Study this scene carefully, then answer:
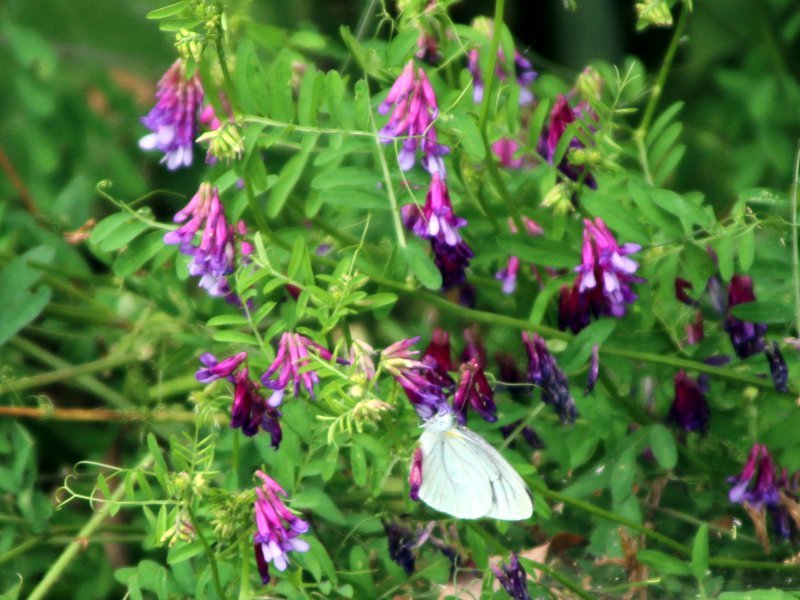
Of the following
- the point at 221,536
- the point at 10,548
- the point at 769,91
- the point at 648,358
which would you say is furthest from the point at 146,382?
the point at 769,91

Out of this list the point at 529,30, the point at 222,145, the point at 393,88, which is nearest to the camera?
the point at 222,145

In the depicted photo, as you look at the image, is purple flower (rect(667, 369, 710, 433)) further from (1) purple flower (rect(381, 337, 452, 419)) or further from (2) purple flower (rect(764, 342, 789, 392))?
(1) purple flower (rect(381, 337, 452, 419))

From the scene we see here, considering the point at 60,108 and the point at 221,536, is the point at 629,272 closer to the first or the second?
the point at 221,536

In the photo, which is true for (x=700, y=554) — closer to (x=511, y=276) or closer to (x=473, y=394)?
(x=473, y=394)

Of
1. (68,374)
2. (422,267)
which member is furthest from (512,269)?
(68,374)

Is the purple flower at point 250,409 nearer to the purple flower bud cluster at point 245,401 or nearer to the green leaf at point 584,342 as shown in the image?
the purple flower bud cluster at point 245,401

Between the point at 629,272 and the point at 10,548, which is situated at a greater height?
the point at 629,272

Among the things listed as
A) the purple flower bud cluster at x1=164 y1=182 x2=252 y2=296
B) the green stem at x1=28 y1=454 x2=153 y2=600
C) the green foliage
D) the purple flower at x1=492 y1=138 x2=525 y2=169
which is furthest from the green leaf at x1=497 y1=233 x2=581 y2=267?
the green stem at x1=28 y1=454 x2=153 y2=600
